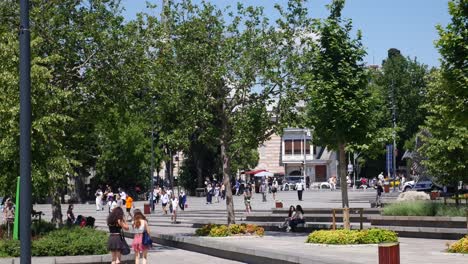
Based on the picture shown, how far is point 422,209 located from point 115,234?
15.5m

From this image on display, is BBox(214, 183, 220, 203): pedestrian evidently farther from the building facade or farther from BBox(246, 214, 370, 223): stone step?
the building facade

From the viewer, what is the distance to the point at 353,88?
27.1m

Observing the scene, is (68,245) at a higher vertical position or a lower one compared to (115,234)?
lower

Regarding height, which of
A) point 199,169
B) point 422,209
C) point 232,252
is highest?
point 199,169

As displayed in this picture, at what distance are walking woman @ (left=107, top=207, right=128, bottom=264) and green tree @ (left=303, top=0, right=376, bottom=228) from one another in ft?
31.5

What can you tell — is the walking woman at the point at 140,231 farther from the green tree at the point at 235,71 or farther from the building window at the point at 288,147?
the building window at the point at 288,147

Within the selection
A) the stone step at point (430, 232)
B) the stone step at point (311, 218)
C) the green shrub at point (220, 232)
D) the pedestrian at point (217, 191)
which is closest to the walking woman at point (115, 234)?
the green shrub at point (220, 232)

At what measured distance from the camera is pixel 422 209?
102ft

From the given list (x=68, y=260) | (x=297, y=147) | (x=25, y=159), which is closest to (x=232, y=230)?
A: (x=68, y=260)

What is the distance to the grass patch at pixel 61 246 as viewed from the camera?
20312 mm

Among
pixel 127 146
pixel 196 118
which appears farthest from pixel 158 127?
pixel 127 146

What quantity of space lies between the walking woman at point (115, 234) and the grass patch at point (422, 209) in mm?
14936

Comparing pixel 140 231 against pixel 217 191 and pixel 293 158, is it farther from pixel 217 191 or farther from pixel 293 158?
pixel 293 158

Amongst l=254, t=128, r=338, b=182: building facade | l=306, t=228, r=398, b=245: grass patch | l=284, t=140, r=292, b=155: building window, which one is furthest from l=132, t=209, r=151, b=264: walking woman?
l=284, t=140, r=292, b=155: building window
